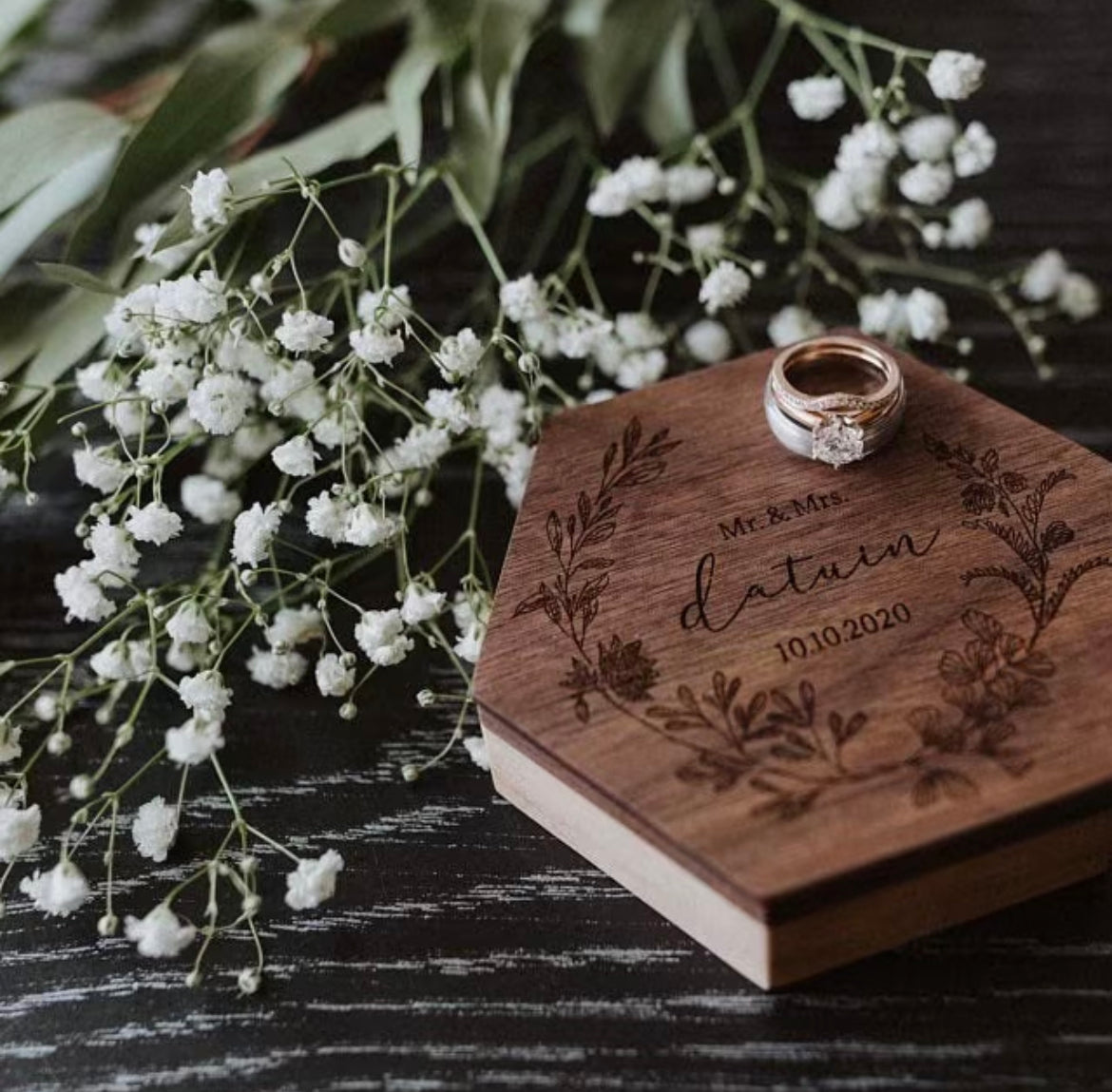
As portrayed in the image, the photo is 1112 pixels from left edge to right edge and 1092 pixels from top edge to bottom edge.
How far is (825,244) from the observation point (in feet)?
4.14

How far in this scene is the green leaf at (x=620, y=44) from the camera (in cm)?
117

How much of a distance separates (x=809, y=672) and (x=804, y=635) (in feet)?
0.09

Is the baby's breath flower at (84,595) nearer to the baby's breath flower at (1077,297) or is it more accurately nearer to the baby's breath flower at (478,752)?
the baby's breath flower at (478,752)

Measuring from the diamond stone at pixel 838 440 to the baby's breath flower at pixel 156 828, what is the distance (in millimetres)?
461

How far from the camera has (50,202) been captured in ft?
3.26

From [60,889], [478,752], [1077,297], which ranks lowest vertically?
[1077,297]

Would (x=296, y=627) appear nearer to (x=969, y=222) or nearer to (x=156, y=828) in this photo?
(x=156, y=828)

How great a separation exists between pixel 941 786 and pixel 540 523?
1.00 feet

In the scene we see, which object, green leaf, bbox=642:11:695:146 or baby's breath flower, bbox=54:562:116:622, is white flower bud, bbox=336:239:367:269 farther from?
green leaf, bbox=642:11:695:146

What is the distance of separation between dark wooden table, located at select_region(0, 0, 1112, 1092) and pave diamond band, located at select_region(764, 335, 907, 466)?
0.98 feet

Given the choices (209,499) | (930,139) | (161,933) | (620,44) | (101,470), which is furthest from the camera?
(620,44)

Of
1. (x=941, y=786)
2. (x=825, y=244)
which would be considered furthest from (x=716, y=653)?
(x=825, y=244)

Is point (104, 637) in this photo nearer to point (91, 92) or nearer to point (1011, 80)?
point (91, 92)

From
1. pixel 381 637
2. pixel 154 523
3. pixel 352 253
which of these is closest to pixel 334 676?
pixel 381 637
